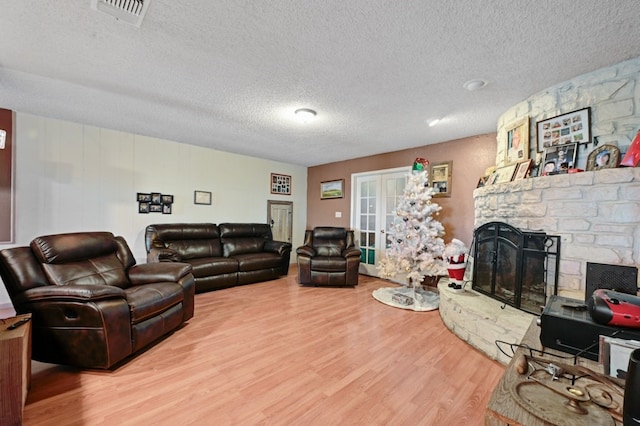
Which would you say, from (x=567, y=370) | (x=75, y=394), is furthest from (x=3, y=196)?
(x=567, y=370)

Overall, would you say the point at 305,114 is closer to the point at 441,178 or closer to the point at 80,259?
the point at 441,178

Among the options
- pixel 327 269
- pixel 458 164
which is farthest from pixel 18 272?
pixel 458 164

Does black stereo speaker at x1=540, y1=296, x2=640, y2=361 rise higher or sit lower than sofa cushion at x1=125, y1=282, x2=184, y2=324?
higher

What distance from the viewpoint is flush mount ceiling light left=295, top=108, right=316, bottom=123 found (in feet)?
9.69

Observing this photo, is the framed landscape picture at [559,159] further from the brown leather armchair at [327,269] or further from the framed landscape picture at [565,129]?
the brown leather armchair at [327,269]

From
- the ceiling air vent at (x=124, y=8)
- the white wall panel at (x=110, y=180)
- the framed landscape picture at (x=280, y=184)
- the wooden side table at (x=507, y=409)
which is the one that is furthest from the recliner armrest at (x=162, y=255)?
the wooden side table at (x=507, y=409)

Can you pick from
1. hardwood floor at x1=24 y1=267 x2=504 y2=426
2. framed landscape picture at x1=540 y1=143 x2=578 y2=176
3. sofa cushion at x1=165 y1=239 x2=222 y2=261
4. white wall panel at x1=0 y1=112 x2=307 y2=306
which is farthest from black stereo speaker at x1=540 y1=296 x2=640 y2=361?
white wall panel at x1=0 y1=112 x2=307 y2=306

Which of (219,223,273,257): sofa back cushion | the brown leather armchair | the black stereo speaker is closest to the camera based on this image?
the black stereo speaker

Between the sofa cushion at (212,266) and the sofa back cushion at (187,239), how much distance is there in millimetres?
342

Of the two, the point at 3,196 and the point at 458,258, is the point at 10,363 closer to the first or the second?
the point at 3,196

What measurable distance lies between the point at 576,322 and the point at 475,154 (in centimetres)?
→ 301

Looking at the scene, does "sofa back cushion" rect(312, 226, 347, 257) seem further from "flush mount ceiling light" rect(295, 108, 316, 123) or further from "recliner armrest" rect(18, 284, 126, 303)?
"recliner armrest" rect(18, 284, 126, 303)

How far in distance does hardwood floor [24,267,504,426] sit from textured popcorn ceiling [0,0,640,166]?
239 centimetres

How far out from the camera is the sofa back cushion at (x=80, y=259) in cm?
217
